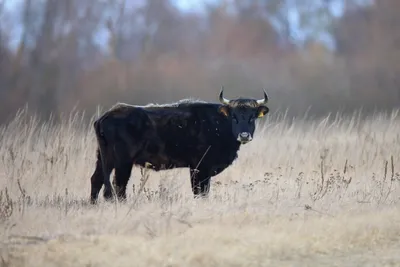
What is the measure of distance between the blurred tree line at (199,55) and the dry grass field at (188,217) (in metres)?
3.08

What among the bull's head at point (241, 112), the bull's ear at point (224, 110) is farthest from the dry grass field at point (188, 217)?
the bull's ear at point (224, 110)

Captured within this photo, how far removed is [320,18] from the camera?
18203 mm

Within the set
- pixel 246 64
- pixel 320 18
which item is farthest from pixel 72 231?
pixel 320 18

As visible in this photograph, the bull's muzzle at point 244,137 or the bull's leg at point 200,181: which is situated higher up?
the bull's muzzle at point 244,137

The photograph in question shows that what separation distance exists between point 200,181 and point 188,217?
2.31 meters

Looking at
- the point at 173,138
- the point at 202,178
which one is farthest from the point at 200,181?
the point at 173,138

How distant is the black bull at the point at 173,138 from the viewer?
30.1 feet

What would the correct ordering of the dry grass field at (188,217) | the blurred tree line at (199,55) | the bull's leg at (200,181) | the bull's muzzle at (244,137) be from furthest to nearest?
the blurred tree line at (199,55) → the bull's leg at (200,181) → the bull's muzzle at (244,137) → the dry grass field at (188,217)

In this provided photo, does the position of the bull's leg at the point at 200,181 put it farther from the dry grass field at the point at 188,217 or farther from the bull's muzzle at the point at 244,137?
the bull's muzzle at the point at 244,137

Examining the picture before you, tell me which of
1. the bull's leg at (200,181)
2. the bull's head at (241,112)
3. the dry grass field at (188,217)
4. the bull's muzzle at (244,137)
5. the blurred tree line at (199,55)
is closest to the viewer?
the dry grass field at (188,217)

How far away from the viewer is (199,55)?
16922 millimetres

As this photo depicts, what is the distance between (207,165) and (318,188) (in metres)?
1.80

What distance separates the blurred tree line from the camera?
14.5 metres

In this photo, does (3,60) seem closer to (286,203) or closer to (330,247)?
(286,203)
